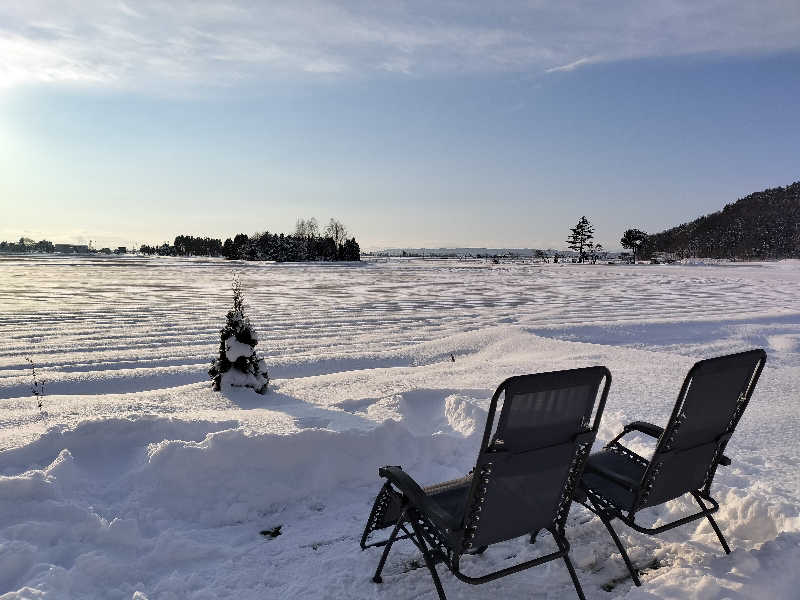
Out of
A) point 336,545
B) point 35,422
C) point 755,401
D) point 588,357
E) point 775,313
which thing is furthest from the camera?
point 775,313

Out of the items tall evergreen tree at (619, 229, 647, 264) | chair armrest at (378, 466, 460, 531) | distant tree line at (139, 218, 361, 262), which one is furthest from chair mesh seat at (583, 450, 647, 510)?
tall evergreen tree at (619, 229, 647, 264)

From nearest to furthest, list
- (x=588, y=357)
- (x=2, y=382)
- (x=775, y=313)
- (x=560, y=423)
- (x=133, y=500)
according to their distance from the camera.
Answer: (x=560, y=423) → (x=133, y=500) → (x=2, y=382) → (x=588, y=357) → (x=775, y=313)

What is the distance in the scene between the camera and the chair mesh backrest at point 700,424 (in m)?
2.72

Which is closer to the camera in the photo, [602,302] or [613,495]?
[613,495]

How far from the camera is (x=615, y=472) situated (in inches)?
126

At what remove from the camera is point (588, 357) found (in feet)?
28.5

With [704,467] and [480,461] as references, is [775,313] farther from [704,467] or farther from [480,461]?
[480,461]

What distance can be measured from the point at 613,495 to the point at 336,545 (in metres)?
1.75

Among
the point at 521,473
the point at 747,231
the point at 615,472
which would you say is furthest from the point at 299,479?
the point at 747,231

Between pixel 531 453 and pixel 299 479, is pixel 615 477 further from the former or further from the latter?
pixel 299 479

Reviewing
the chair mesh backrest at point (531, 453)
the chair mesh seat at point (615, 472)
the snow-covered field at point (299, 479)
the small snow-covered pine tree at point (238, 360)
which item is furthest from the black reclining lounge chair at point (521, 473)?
the small snow-covered pine tree at point (238, 360)

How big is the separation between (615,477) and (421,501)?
1.23 meters

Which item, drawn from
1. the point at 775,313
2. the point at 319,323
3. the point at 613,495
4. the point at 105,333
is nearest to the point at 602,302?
the point at 775,313

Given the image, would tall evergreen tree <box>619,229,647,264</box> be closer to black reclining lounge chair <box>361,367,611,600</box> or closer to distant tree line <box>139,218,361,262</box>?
distant tree line <box>139,218,361,262</box>
